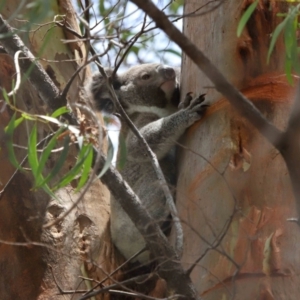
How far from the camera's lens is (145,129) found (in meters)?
3.34

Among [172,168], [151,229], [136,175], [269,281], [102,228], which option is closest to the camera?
[151,229]

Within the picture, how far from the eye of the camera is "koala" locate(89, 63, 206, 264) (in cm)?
313

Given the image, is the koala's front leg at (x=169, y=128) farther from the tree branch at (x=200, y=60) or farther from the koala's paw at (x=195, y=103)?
the tree branch at (x=200, y=60)

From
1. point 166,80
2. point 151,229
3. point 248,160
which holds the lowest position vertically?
point 151,229

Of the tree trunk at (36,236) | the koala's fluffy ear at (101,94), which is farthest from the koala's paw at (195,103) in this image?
the koala's fluffy ear at (101,94)

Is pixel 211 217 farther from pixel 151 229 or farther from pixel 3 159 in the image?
→ pixel 3 159

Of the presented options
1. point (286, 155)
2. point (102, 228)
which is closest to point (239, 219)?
point (286, 155)

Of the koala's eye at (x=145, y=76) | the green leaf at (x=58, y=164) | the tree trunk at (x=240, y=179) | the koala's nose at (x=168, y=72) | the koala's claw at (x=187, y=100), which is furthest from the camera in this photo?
the koala's eye at (x=145, y=76)

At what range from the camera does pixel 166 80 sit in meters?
3.43

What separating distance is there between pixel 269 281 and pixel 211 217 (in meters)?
0.32

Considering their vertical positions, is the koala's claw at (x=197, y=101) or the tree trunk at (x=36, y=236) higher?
the koala's claw at (x=197, y=101)

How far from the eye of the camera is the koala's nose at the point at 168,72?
341 cm

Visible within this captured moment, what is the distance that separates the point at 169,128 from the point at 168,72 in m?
0.60

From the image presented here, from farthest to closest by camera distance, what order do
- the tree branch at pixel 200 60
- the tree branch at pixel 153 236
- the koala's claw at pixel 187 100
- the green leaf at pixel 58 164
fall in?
the koala's claw at pixel 187 100 < the tree branch at pixel 153 236 < the green leaf at pixel 58 164 < the tree branch at pixel 200 60
